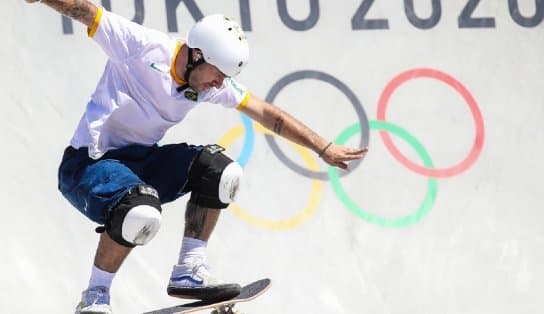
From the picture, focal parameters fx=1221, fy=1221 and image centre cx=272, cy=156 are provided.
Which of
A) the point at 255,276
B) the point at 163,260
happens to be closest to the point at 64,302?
the point at 163,260

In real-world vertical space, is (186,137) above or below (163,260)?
above

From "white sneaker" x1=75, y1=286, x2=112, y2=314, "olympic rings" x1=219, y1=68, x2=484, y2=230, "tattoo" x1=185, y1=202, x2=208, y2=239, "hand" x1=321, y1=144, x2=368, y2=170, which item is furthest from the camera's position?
"olympic rings" x1=219, y1=68, x2=484, y2=230

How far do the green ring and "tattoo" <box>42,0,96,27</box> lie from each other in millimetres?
3207

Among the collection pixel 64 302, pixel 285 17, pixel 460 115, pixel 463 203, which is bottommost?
pixel 64 302

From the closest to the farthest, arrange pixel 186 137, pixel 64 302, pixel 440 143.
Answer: pixel 64 302 → pixel 186 137 → pixel 440 143

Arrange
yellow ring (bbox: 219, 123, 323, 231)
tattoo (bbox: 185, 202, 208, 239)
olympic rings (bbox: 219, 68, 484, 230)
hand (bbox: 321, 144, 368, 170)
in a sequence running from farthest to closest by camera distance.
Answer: olympic rings (bbox: 219, 68, 484, 230)
yellow ring (bbox: 219, 123, 323, 231)
hand (bbox: 321, 144, 368, 170)
tattoo (bbox: 185, 202, 208, 239)

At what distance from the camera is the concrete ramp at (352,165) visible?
8.80 meters

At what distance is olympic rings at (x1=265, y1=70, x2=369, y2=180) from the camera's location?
9414mm

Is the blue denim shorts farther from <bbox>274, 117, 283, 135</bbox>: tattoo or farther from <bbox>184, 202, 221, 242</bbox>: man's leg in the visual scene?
<bbox>274, 117, 283, 135</bbox>: tattoo

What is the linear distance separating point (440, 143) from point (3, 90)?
348 centimetres

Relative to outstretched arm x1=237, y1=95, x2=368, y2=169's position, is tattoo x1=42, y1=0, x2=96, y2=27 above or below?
above

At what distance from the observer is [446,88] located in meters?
9.98

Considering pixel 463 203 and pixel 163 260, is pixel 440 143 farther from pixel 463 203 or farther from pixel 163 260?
pixel 163 260

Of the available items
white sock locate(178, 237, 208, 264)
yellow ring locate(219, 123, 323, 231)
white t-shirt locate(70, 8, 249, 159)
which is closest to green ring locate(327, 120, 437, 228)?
yellow ring locate(219, 123, 323, 231)
